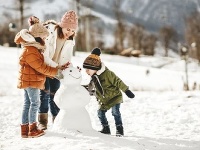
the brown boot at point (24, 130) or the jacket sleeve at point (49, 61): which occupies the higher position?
the jacket sleeve at point (49, 61)

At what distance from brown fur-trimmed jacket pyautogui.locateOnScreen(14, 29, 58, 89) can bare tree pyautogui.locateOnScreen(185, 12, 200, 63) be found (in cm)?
4327

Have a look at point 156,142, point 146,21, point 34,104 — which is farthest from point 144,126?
point 146,21

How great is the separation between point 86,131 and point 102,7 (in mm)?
114328

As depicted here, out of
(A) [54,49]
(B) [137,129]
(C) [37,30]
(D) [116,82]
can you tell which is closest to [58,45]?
(A) [54,49]

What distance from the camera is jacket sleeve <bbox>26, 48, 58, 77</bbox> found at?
384cm

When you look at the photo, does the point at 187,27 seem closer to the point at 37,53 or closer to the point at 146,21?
the point at 37,53

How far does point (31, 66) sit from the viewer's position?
386 cm

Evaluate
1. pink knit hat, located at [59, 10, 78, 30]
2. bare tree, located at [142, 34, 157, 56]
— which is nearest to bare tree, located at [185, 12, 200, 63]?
bare tree, located at [142, 34, 157, 56]

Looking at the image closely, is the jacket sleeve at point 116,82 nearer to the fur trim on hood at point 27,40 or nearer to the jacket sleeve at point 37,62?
the jacket sleeve at point 37,62

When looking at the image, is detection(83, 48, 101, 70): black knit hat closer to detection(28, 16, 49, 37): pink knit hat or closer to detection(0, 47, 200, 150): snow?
detection(28, 16, 49, 37): pink knit hat

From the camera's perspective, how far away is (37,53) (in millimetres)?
3914

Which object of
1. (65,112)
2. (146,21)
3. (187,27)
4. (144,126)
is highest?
(146,21)

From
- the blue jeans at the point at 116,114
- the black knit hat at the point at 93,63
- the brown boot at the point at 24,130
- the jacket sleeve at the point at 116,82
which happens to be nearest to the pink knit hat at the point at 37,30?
the black knit hat at the point at 93,63

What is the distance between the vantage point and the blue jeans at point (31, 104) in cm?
393
